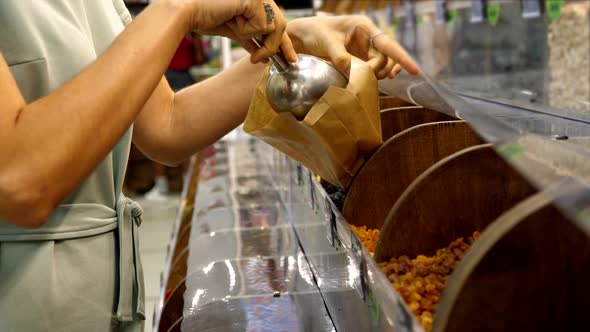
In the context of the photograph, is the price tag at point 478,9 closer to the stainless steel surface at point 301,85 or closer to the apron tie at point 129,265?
the stainless steel surface at point 301,85

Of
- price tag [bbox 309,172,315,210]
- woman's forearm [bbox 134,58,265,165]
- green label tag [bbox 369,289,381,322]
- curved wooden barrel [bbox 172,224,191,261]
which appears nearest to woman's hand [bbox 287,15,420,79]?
woman's forearm [bbox 134,58,265,165]

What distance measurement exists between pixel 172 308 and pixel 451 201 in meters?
1.08

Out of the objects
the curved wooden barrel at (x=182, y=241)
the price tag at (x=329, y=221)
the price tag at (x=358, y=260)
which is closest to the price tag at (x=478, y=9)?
the curved wooden barrel at (x=182, y=241)

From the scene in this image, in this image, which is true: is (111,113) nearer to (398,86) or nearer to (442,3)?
(398,86)

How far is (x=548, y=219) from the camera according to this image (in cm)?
64

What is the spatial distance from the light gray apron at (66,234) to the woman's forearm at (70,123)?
0.19 meters

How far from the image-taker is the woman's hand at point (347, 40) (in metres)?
1.33

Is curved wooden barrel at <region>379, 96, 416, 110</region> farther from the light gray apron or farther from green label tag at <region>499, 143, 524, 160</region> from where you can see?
green label tag at <region>499, 143, 524, 160</region>

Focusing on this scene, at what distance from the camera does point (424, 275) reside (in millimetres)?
855

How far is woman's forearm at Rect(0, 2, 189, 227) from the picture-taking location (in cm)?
86

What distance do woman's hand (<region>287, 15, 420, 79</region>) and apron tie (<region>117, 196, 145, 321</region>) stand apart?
0.44m

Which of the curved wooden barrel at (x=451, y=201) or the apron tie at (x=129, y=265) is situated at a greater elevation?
the curved wooden barrel at (x=451, y=201)

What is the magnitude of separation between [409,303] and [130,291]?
623 mm

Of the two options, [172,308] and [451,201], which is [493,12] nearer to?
[172,308]
